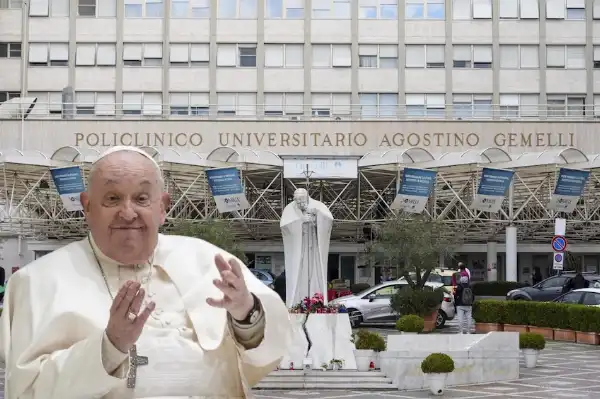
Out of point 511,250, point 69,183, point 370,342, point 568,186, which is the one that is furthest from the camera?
point 511,250

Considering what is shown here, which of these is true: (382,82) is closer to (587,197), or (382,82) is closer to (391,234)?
(587,197)

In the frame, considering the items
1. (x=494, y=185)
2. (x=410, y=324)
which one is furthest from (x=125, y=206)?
(x=494, y=185)

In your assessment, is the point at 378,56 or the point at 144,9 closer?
the point at 144,9

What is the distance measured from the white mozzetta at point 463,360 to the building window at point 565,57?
1407 inches

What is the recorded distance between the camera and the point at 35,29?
51688 millimetres

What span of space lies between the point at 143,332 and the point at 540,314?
75.4 feet

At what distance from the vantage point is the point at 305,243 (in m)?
17.5

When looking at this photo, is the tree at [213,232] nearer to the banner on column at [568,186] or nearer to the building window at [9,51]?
the banner on column at [568,186]

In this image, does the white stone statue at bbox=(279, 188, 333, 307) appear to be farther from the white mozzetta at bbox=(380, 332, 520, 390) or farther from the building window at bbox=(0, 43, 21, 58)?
the building window at bbox=(0, 43, 21, 58)

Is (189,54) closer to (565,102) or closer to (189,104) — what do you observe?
(189,104)

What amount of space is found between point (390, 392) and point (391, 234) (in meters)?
15.5

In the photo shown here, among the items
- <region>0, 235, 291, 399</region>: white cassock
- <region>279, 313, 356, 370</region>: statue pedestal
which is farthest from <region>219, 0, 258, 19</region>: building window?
<region>0, 235, 291, 399</region>: white cassock

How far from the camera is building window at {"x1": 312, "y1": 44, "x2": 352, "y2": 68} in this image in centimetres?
5194

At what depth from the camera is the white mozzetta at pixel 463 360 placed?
1634 centimetres
